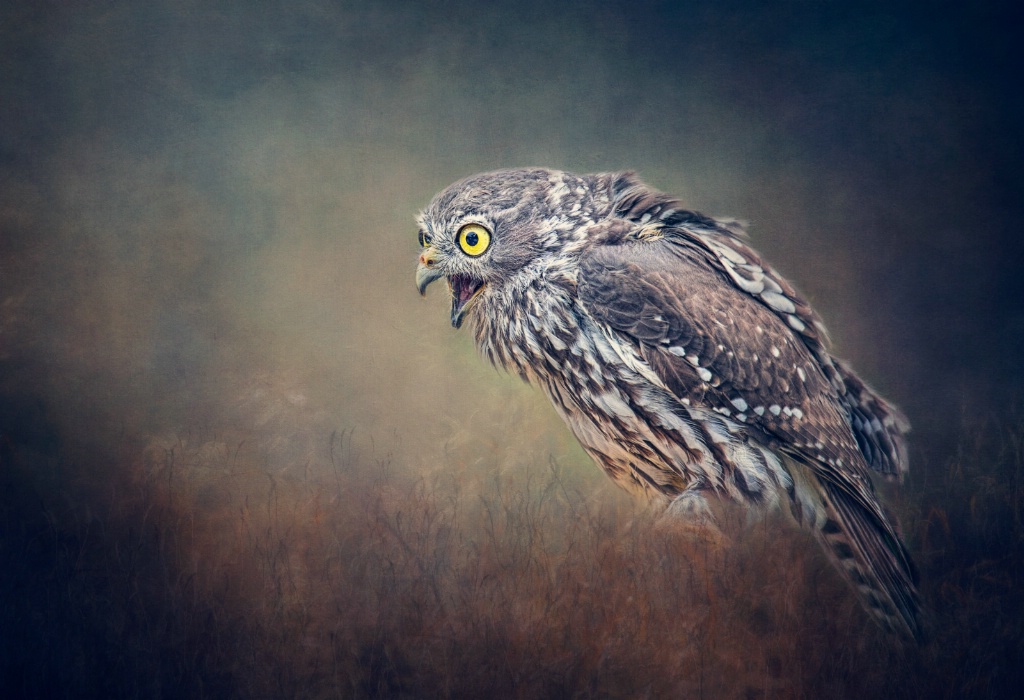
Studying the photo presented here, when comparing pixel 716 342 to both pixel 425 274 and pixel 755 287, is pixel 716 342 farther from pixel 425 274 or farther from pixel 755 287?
pixel 425 274

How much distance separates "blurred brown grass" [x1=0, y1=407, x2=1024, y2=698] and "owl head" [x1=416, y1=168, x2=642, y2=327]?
582 millimetres

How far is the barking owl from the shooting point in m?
2.26

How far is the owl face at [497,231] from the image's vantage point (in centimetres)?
238

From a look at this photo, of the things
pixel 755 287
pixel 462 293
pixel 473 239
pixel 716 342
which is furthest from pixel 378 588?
pixel 755 287

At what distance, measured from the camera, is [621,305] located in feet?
7.34

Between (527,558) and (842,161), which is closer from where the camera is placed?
(527,558)

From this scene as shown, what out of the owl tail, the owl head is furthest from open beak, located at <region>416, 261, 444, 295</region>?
the owl tail

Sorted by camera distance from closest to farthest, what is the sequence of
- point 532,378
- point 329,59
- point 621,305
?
point 621,305, point 532,378, point 329,59

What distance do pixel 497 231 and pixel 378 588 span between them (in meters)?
1.13

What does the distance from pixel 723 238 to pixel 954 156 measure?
0.92 m

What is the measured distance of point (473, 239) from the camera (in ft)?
7.89

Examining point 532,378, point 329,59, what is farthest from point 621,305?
point 329,59

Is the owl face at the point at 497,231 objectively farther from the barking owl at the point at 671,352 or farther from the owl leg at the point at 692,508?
the owl leg at the point at 692,508

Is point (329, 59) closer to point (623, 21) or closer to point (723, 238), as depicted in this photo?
point (623, 21)
